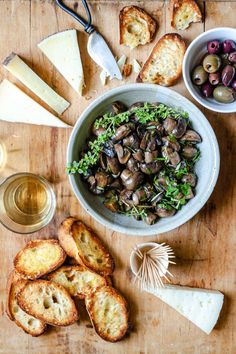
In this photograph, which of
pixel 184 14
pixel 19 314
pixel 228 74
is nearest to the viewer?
pixel 228 74

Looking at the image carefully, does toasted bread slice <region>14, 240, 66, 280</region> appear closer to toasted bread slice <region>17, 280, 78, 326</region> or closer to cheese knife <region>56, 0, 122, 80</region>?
toasted bread slice <region>17, 280, 78, 326</region>

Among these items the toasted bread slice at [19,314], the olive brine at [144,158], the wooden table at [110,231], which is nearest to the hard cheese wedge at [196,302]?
the wooden table at [110,231]

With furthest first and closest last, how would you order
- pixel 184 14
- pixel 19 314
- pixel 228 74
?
pixel 19 314
pixel 184 14
pixel 228 74

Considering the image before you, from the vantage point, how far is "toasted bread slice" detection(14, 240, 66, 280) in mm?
1668

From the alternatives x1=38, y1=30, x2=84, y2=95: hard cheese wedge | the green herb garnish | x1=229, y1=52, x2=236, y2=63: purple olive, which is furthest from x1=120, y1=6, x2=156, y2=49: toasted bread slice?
the green herb garnish

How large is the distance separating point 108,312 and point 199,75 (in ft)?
2.63

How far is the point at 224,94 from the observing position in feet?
4.98

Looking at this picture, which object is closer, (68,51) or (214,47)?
(214,47)

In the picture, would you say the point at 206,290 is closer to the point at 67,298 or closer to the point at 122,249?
the point at 122,249

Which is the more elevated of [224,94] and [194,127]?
[224,94]

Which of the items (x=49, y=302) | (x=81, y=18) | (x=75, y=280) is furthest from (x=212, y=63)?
(x=49, y=302)

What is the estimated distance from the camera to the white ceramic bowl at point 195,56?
1524 millimetres

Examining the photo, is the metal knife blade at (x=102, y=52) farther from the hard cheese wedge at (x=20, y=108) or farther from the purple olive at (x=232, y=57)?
the purple olive at (x=232, y=57)

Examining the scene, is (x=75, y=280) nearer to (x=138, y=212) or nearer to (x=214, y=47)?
(x=138, y=212)
